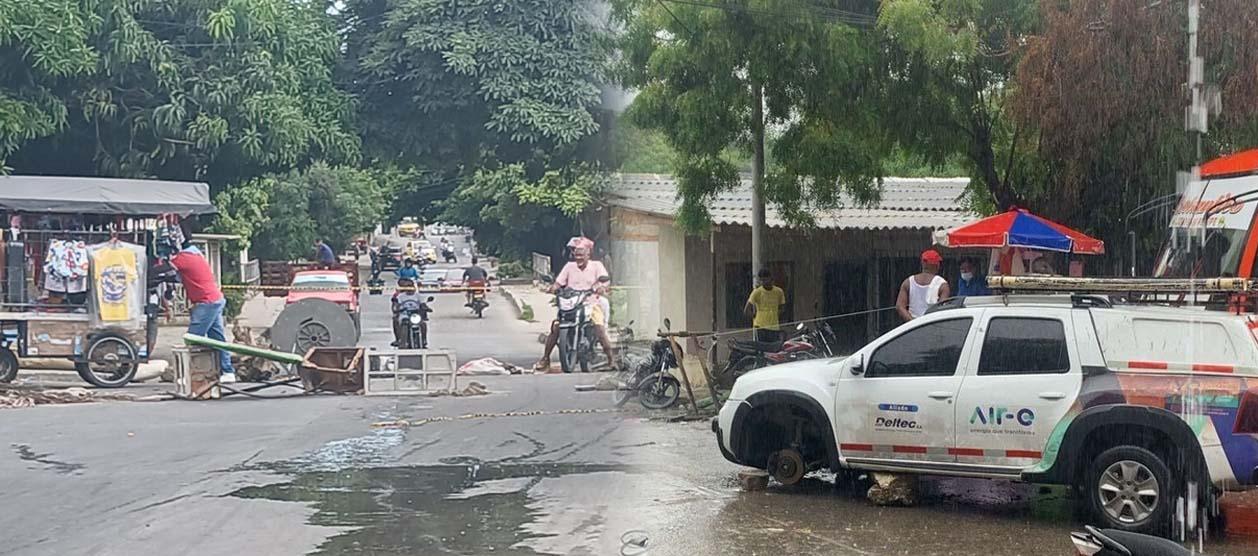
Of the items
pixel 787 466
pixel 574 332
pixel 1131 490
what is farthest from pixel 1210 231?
pixel 574 332

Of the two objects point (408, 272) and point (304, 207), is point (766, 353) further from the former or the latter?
point (304, 207)

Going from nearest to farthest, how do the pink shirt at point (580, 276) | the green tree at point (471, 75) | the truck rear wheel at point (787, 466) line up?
1. the truck rear wheel at point (787, 466)
2. the pink shirt at point (580, 276)
3. the green tree at point (471, 75)

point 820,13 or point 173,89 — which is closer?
point 820,13

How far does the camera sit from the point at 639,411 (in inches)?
493

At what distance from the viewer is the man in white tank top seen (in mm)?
12039

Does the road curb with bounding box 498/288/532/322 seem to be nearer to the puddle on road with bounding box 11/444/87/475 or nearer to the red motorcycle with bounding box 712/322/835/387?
the red motorcycle with bounding box 712/322/835/387

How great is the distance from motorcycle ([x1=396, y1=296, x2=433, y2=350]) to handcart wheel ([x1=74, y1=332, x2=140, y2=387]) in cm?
339

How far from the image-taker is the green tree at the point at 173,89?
17391 millimetres

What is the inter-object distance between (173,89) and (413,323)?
501cm

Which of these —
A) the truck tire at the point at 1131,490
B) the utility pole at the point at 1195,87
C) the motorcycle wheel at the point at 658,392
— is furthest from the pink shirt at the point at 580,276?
the truck tire at the point at 1131,490

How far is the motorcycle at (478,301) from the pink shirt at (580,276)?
461 centimetres

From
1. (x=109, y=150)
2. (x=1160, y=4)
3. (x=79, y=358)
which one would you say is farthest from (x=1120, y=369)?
(x=109, y=150)

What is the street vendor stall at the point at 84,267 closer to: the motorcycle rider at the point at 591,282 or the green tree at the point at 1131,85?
the motorcycle rider at the point at 591,282

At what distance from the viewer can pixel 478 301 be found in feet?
68.1
